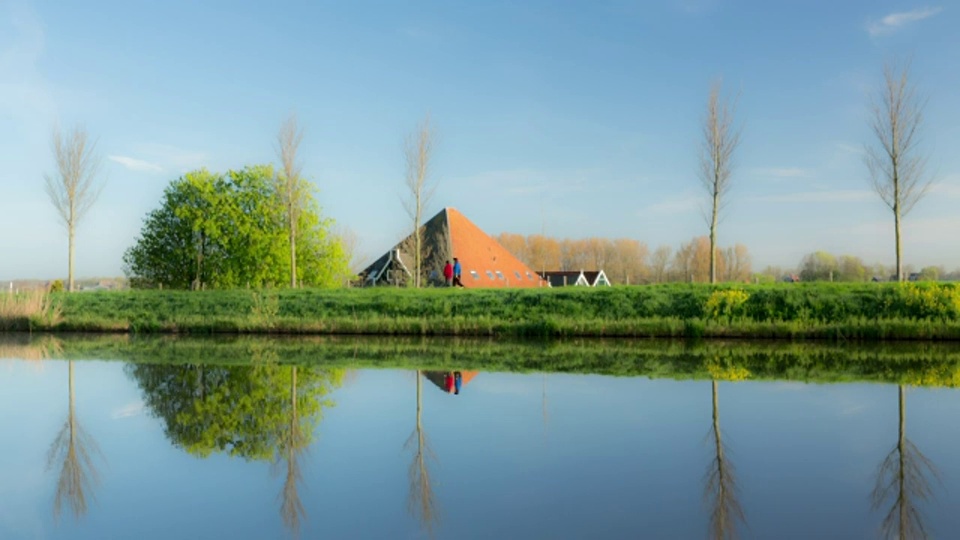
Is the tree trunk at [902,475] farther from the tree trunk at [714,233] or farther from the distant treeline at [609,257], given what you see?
the distant treeline at [609,257]

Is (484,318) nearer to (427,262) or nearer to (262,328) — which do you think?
(262,328)

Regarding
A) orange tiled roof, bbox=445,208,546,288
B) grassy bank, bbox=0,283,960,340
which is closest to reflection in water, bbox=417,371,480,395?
grassy bank, bbox=0,283,960,340

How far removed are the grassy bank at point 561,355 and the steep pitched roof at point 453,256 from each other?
21932 mm

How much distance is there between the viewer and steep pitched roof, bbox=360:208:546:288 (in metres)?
40.5

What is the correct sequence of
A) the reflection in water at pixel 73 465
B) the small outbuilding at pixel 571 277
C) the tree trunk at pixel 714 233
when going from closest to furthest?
the reflection in water at pixel 73 465 < the tree trunk at pixel 714 233 < the small outbuilding at pixel 571 277

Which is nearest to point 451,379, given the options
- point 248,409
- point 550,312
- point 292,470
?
point 248,409

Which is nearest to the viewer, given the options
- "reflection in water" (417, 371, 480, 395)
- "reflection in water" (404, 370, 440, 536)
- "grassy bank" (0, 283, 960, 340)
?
"reflection in water" (404, 370, 440, 536)

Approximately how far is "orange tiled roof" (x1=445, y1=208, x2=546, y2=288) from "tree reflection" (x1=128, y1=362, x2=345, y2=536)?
30370mm

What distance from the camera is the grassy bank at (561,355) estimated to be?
10.8 metres

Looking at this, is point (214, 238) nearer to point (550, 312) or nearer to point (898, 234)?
point (550, 312)

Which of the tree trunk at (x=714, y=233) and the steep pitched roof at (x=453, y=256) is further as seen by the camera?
the steep pitched roof at (x=453, y=256)

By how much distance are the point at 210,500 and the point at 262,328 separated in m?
16.4

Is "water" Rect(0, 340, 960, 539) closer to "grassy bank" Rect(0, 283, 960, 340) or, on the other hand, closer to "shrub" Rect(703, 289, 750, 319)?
"grassy bank" Rect(0, 283, 960, 340)

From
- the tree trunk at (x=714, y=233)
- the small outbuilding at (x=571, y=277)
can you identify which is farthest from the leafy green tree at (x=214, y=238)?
the small outbuilding at (x=571, y=277)
